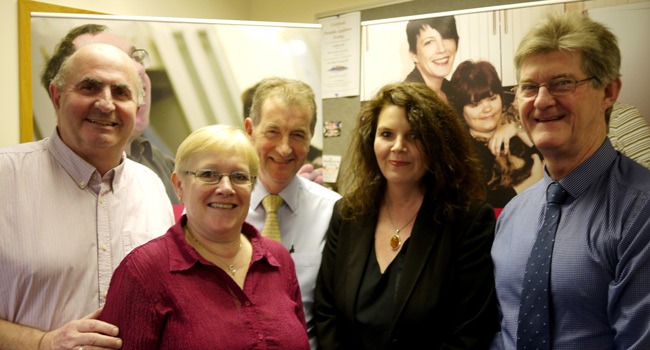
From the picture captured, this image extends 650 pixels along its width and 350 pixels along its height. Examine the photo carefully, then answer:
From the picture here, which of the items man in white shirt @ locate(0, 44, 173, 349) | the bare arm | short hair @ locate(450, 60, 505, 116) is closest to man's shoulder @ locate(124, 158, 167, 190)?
man in white shirt @ locate(0, 44, 173, 349)

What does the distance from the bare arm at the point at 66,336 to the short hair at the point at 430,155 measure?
3.21ft

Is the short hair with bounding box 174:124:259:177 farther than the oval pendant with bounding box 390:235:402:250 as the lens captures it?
No

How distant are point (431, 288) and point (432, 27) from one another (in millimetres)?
1372

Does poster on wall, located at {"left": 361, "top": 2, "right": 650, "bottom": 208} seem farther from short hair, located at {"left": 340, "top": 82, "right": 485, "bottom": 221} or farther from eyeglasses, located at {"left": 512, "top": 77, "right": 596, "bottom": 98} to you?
eyeglasses, located at {"left": 512, "top": 77, "right": 596, "bottom": 98}

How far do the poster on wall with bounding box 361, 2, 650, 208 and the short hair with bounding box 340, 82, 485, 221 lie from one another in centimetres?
47

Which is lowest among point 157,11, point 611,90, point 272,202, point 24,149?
point 272,202

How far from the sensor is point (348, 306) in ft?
6.31

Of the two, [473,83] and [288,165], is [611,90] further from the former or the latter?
[288,165]

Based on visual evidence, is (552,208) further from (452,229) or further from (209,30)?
(209,30)

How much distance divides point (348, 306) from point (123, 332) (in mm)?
781

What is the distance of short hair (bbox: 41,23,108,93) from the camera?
9.60 feet

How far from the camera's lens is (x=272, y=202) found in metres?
2.25

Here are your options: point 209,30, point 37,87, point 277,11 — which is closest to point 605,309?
point 209,30

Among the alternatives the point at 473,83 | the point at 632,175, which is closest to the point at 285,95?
the point at 473,83
